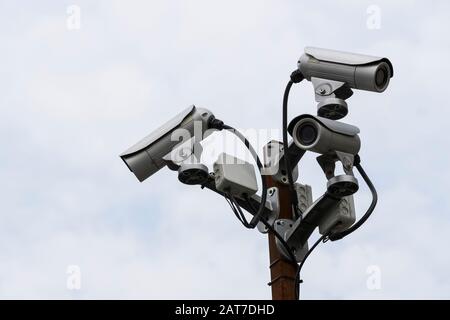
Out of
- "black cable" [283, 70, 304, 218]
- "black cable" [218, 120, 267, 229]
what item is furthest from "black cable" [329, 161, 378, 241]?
"black cable" [218, 120, 267, 229]

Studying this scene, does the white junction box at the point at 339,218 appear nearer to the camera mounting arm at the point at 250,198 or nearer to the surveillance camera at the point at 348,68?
the camera mounting arm at the point at 250,198

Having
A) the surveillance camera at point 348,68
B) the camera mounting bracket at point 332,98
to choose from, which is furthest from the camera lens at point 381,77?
the camera mounting bracket at point 332,98

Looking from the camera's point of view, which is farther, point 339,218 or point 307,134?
point 339,218

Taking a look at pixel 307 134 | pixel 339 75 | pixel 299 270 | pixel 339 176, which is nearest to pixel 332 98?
pixel 339 75

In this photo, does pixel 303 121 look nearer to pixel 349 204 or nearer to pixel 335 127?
pixel 335 127

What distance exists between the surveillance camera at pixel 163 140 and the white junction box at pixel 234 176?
0.80 ft

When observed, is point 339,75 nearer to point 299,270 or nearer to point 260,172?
point 260,172

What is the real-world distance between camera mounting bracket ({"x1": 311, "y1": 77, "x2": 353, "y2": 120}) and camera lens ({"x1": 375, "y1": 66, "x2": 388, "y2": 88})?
0.19 meters

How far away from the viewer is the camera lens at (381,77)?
897 centimetres

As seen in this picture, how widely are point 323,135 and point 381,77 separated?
648 mm

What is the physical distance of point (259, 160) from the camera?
9.06 metres

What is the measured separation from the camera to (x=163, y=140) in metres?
9.12

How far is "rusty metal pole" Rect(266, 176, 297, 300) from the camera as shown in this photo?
359 inches
